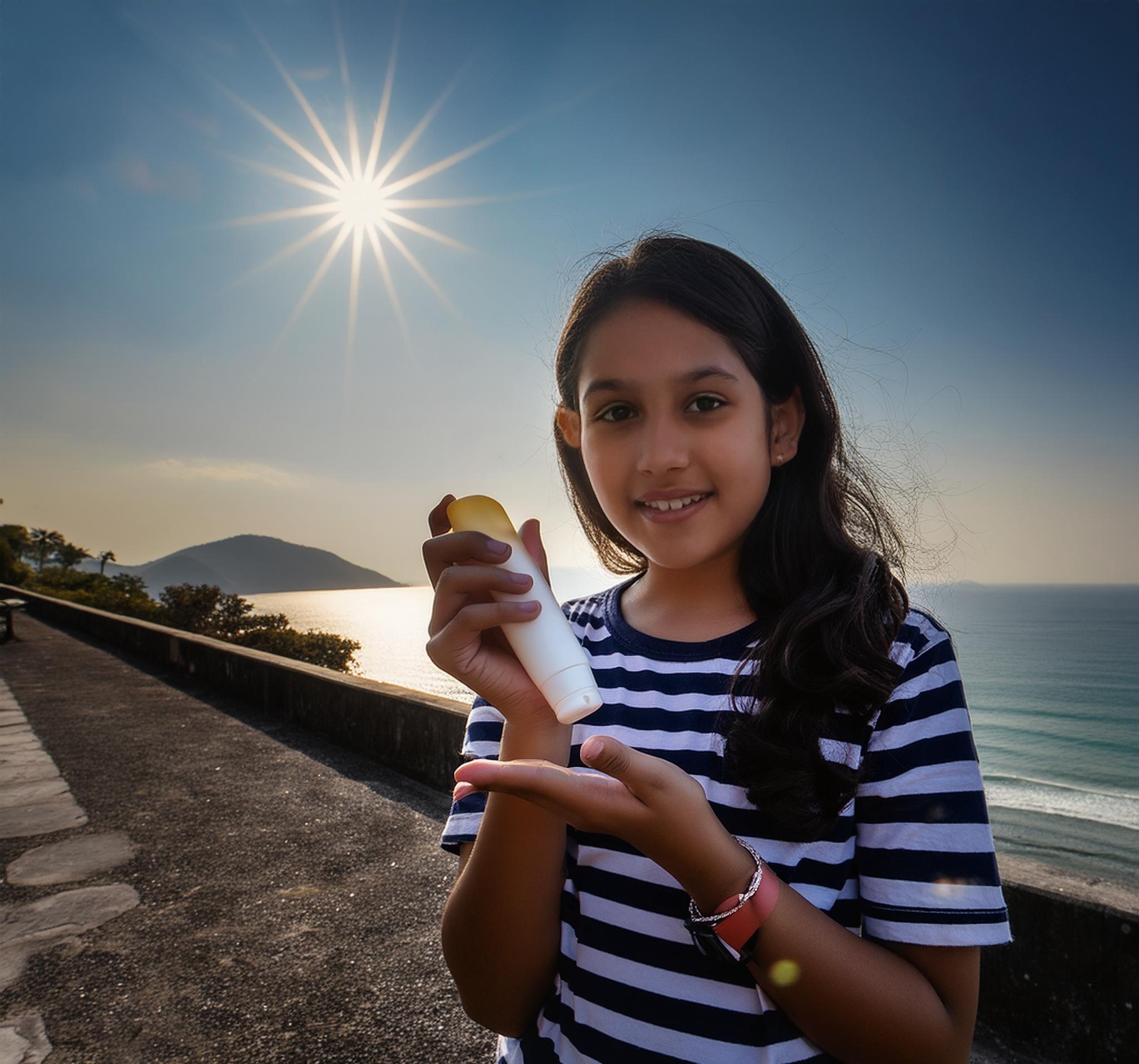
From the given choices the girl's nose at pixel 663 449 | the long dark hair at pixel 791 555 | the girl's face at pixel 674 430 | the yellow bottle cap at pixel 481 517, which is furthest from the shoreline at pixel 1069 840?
the yellow bottle cap at pixel 481 517

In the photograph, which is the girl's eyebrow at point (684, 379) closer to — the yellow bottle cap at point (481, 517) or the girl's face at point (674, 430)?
the girl's face at point (674, 430)

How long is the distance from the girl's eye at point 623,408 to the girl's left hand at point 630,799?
1.98ft

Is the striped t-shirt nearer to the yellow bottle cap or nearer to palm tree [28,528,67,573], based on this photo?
the yellow bottle cap

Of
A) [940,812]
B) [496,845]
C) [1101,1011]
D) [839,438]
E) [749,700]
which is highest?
[839,438]

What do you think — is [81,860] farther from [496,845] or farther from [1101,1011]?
[1101,1011]

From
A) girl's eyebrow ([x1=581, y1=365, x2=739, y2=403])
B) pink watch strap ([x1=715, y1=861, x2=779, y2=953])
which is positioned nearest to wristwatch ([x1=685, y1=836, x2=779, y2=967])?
pink watch strap ([x1=715, y1=861, x2=779, y2=953])

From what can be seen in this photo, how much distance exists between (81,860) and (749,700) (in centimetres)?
359

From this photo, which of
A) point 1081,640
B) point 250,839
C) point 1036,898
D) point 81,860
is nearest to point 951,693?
point 1036,898

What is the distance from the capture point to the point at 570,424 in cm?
154

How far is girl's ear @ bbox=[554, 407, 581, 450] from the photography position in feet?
4.99

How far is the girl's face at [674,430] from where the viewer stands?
119cm

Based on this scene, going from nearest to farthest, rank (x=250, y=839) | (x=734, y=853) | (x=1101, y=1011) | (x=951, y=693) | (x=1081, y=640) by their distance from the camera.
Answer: (x=734, y=853) → (x=951, y=693) → (x=1101, y=1011) → (x=250, y=839) → (x=1081, y=640)

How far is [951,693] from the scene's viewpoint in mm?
1039

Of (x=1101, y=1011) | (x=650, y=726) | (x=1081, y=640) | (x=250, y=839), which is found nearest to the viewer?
(x=650, y=726)
